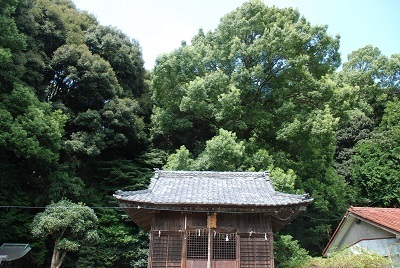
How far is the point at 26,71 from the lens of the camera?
1966 centimetres

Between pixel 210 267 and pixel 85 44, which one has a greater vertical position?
pixel 85 44

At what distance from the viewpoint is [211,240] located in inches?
445

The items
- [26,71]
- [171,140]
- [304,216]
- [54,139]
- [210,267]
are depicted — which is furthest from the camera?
[171,140]

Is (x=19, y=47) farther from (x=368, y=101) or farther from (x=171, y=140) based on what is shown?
(x=368, y=101)

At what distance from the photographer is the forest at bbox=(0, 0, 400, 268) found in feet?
59.2

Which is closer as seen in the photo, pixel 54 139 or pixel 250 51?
pixel 54 139

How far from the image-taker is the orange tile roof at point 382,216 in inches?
524

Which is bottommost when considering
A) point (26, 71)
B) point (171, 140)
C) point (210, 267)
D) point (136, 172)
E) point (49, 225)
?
point (210, 267)

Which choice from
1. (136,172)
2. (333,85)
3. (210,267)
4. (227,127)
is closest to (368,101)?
(333,85)

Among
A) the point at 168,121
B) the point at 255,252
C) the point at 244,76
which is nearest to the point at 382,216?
the point at 255,252

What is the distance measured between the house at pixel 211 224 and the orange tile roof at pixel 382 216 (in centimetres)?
429

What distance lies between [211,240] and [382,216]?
773 cm

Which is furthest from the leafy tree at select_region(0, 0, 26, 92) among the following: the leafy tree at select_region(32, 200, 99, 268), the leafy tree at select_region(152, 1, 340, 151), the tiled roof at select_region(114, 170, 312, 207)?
the tiled roof at select_region(114, 170, 312, 207)

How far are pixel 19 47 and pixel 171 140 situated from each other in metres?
10.2
